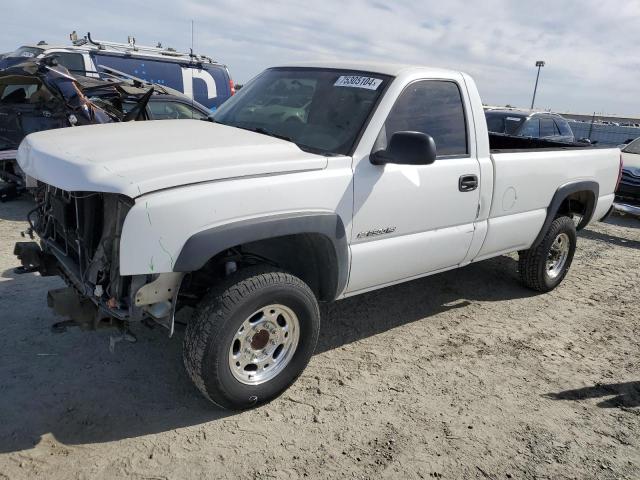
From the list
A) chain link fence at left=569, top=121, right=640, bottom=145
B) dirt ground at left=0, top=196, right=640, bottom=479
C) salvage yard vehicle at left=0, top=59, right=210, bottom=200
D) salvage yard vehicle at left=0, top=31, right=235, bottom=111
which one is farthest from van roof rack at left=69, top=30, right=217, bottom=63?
chain link fence at left=569, top=121, right=640, bottom=145

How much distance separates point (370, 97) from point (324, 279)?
1.23 meters

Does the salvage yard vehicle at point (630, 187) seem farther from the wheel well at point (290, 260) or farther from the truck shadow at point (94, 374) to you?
the wheel well at point (290, 260)

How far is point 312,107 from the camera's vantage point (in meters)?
3.68

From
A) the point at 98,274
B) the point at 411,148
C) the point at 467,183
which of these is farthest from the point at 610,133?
the point at 98,274

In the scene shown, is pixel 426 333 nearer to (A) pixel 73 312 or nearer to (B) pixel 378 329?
(B) pixel 378 329

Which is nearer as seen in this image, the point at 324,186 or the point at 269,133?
the point at 324,186

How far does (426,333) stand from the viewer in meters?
4.38

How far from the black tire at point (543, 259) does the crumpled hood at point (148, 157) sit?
117 inches

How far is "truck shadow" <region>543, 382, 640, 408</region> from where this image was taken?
3.57 metres

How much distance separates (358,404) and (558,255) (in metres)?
3.29

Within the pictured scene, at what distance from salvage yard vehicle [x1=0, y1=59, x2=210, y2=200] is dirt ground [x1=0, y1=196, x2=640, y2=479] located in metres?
2.43

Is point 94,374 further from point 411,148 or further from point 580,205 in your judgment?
point 580,205

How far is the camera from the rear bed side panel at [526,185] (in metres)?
4.32

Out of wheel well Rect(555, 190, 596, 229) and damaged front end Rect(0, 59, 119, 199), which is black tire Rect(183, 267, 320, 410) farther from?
damaged front end Rect(0, 59, 119, 199)
